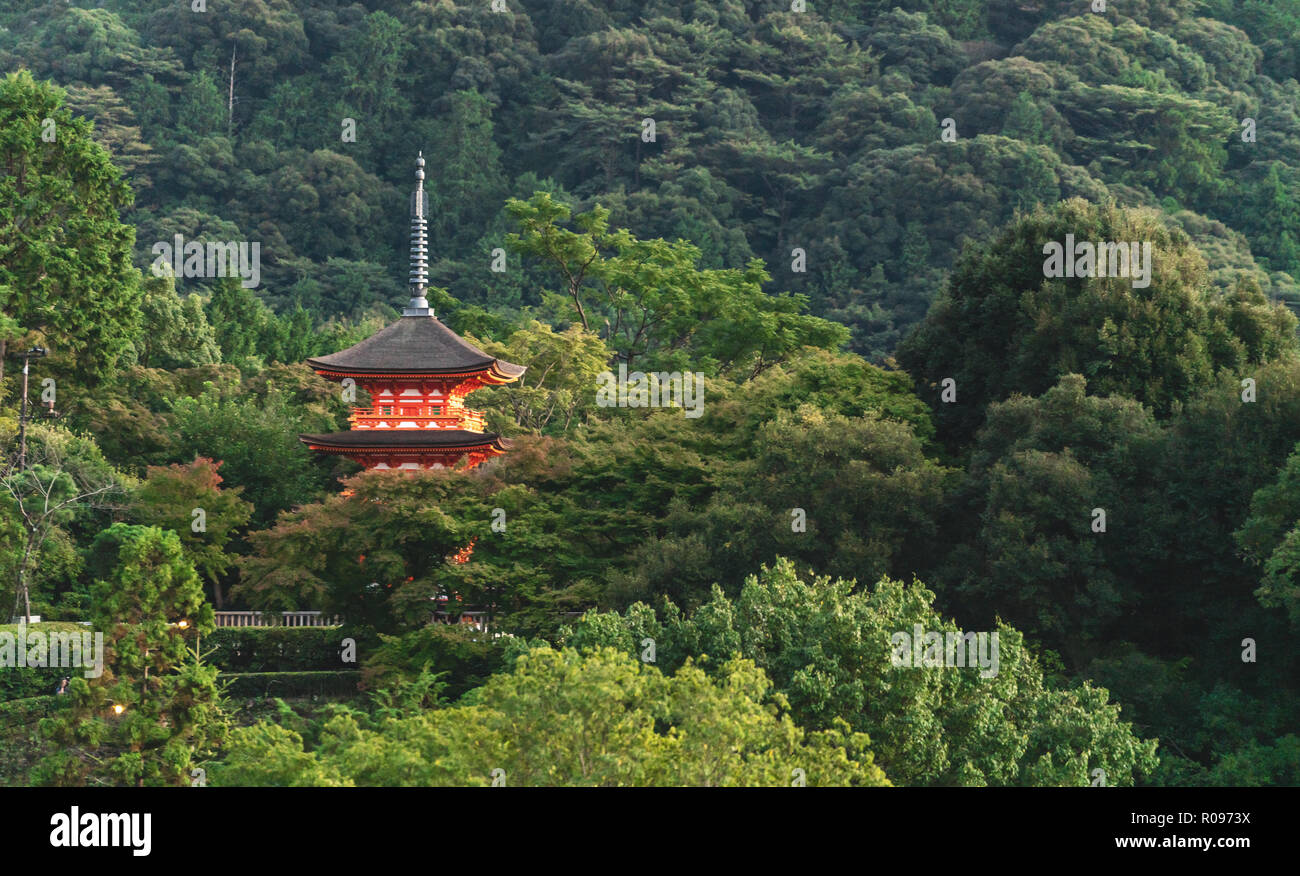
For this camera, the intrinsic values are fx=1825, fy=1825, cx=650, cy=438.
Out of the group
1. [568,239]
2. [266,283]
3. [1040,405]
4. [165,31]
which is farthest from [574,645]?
[165,31]

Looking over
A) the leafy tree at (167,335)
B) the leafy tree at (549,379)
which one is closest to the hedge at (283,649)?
the leafy tree at (549,379)

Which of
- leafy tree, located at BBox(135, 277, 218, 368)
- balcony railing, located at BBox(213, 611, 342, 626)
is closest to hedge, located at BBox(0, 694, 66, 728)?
balcony railing, located at BBox(213, 611, 342, 626)

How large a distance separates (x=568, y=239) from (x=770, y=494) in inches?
1059

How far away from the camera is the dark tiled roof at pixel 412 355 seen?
4053 cm

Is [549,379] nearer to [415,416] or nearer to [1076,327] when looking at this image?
[415,416]

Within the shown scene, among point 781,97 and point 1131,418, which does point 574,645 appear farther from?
point 781,97

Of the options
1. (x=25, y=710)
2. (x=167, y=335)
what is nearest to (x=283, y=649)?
(x=25, y=710)

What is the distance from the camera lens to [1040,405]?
1261 inches

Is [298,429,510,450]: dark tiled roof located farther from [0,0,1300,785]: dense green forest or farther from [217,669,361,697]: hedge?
[217,669,361,697]: hedge

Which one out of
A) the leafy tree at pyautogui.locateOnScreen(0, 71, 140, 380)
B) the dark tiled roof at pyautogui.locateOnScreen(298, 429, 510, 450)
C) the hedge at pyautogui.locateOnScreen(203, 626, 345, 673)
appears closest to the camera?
the hedge at pyautogui.locateOnScreen(203, 626, 345, 673)

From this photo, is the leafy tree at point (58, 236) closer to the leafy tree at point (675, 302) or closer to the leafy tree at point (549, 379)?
the leafy tree at point (549, 379)

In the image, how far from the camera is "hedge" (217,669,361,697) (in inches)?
1416

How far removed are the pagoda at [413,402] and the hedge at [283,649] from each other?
467 centimetres

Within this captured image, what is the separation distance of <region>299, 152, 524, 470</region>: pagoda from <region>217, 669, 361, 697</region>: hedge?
19.5ft
